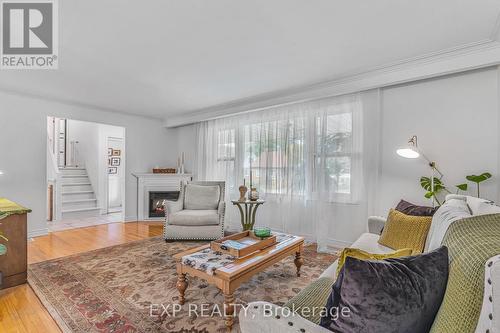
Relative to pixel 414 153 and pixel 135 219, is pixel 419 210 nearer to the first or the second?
pixel 414 153

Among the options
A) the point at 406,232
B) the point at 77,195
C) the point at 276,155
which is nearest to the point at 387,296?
the point at 406,232

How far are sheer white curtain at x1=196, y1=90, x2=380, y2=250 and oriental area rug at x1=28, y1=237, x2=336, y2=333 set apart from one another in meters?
0.68

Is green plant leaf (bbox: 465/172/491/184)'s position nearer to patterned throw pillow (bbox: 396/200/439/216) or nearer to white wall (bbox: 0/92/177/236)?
patterned throw pillow (bbox: 396/200/439/216)

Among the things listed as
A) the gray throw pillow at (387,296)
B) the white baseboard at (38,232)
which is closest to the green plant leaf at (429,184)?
the gray throw pillow at (387,296)

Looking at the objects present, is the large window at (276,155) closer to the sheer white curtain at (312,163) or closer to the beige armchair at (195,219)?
the sheer white curtain at (312,163)

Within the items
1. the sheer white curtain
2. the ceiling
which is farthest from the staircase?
the sheer white curtain

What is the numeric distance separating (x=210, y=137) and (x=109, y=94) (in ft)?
6.25

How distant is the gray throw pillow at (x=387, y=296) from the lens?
2.39 feet

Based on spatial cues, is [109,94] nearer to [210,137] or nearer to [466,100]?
[210,137]

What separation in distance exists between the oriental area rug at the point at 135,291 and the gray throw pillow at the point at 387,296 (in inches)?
47.3

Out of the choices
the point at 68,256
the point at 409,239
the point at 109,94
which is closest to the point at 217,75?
the point at 109,94

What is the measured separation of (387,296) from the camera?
2.41ft

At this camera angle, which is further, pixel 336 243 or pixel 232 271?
pixel 336 243

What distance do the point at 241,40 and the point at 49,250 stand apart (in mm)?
3589
